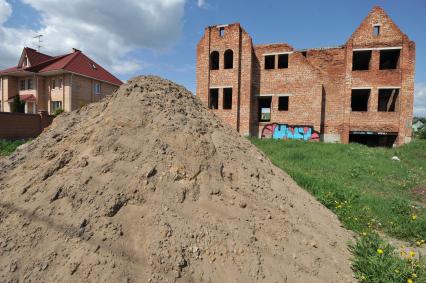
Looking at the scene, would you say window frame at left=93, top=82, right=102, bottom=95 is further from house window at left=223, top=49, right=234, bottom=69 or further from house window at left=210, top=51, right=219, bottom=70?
house window at left=223, top=49, right=234, bottom=69

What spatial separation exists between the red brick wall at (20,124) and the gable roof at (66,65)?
9235mm

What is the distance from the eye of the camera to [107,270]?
7.52 ft

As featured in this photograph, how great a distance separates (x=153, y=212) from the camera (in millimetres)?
2791

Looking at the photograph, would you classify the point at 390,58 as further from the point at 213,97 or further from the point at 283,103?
the point at 213,97

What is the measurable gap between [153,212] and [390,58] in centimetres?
2057

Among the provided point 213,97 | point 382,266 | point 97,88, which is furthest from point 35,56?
point 382,266

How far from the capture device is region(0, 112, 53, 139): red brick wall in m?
13.4

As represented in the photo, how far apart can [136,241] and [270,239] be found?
1.48 meters

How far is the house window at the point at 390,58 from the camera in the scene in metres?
15.8

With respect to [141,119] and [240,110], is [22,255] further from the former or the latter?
[240,110]

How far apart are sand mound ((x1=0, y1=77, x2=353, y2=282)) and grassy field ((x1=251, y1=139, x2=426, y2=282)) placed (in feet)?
1.40

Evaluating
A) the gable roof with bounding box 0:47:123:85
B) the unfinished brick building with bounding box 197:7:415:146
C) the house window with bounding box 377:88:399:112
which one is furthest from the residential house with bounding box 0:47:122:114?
the house window with bounding box 377:88:399:112

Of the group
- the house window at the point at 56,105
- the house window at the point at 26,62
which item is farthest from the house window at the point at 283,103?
the house window at the point at 26,62

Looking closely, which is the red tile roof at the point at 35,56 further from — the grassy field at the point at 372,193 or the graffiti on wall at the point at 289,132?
the grassy field at the point at 372,193
